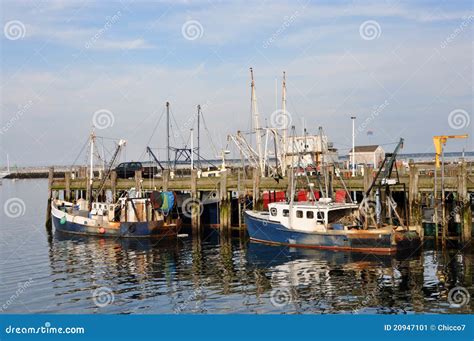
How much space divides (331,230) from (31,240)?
27382 mm

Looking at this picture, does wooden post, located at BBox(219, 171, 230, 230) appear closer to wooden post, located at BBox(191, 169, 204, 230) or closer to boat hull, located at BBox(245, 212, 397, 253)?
wooden post, located at BBox(191, 169, 204, 230)

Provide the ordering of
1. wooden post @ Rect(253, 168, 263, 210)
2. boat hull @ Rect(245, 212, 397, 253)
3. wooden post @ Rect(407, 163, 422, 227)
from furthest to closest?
1. wooden post @ Rect(253, 168, 263, 210)
2. wooden post @ Rect(407, 163, 422, 227)
3. boat hull @ Rect(245, 212, 397, 253)

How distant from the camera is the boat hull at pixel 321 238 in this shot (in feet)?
129

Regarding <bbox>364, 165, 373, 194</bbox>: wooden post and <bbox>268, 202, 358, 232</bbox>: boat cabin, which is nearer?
<bbox>268, 202, 358, 232</bbox>: boat cabin

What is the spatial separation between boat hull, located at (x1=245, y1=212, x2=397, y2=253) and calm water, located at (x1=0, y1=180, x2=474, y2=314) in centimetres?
112

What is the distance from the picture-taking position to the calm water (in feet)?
87.9

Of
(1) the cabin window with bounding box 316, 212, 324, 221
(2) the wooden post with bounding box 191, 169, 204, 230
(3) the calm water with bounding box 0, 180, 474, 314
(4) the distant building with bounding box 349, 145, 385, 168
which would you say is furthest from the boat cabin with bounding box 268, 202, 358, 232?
(4) the distant building with bounding box 349, 145, 385, 168

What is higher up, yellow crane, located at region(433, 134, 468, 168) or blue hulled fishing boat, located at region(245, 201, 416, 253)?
yellow crane, located at region(433, 134, 468, 168)

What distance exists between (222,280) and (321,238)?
11898 mm

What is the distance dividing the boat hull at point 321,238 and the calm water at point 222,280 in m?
1.12

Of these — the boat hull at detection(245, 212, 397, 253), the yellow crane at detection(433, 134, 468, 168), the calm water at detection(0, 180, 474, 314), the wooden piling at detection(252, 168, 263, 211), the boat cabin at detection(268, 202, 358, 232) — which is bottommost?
the calm water at detection(0, 180, 474, 314)

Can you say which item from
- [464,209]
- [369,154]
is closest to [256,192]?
[464,209]

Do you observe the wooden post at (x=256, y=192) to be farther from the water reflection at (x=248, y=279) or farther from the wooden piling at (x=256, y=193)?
the water reflection at (x=248, y=279)

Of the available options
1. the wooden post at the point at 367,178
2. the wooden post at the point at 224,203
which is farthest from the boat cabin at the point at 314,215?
the wooden post at the point at 224,203
